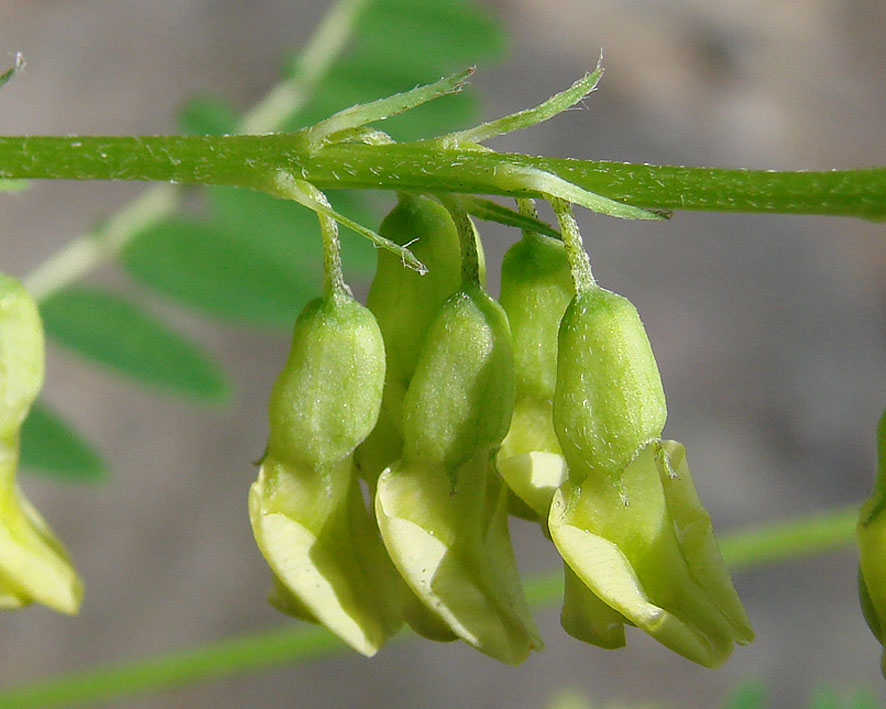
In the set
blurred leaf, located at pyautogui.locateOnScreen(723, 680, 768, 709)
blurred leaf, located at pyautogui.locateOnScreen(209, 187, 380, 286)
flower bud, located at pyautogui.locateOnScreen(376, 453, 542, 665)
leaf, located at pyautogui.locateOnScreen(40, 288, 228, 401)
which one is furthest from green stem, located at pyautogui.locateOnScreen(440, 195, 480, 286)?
blurred leaf, located at pyautogui.locateOnScreen(723, 680, 768, 709)

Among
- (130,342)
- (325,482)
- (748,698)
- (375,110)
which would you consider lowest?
(748,698)

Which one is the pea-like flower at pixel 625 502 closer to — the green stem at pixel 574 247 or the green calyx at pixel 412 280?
the green stem at pixel 574 247

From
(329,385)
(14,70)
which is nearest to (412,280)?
(329,385)

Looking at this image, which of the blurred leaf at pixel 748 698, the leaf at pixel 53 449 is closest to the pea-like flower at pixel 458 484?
the leaf at pixel 53 449

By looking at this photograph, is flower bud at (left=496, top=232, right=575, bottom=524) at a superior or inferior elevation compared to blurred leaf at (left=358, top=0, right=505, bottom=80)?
inferior

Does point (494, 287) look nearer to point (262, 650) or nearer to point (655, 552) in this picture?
point (262, 650)

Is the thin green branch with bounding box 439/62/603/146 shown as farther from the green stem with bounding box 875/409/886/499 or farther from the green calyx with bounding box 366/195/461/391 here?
the green stem with bounding box 875/409/886/499

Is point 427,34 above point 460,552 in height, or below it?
above

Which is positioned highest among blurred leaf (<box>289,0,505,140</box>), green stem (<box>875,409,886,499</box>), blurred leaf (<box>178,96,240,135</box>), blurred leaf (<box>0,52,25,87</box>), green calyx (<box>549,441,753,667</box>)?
blurred leaf (<box>289,0,505,140</box>)
